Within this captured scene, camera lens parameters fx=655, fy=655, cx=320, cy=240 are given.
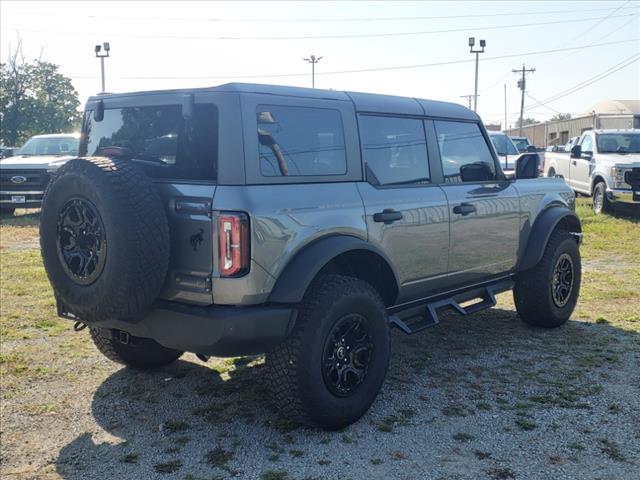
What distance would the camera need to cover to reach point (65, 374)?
189 inches

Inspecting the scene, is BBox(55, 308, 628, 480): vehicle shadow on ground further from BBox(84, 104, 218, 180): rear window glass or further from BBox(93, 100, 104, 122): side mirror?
BBox(93, 100, 104, 122): side mirror

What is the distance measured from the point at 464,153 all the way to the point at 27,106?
130 feet

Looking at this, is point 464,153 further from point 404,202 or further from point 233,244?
point 233,244

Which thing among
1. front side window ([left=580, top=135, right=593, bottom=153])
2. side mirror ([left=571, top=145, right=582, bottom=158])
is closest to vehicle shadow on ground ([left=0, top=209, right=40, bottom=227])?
side mirror ([left=571, top=145, right=582, bottom=158])

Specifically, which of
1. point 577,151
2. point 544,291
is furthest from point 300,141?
point 577,151

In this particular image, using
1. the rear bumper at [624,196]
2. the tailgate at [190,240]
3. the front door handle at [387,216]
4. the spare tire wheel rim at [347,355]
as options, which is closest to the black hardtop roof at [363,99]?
the tailgate at [190,240]

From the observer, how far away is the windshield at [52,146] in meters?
14.9

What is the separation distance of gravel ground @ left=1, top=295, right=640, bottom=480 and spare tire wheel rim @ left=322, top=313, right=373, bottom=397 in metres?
0.28

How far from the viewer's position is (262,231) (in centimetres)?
338

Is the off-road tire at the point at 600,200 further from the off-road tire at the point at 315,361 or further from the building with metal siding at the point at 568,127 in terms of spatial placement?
the building with metal siding at the point at 568,127

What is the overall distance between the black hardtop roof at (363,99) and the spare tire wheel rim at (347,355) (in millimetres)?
1370

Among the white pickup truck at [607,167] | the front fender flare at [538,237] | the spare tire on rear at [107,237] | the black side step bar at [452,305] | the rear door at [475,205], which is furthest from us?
the white pickup truck at [607,167]

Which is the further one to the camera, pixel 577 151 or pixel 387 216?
pixel 577 151

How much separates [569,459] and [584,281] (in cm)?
483
